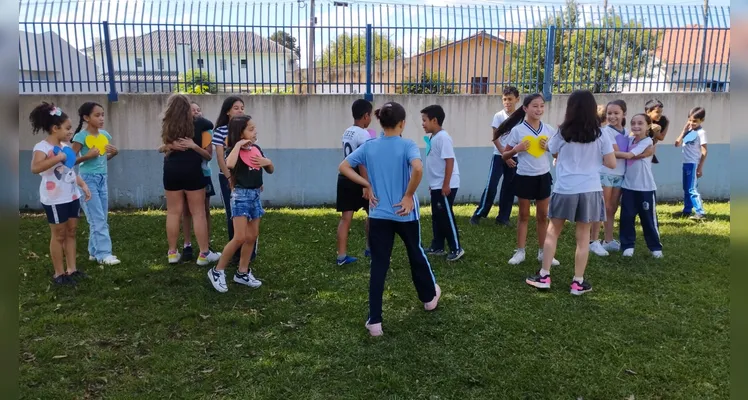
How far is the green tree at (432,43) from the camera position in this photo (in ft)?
29.2

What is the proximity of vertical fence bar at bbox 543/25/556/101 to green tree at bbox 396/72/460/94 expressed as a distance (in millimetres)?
1612

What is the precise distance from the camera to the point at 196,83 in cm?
864

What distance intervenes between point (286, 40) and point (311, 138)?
5.62 feet

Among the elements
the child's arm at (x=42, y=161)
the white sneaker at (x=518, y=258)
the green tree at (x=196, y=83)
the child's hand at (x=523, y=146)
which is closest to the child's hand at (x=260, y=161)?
the child's arm at (x=42, y=161)

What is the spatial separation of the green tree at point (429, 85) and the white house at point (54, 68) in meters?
5.26

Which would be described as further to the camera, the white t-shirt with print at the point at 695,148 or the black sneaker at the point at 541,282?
the white t-shirt with print at the point at 695,148

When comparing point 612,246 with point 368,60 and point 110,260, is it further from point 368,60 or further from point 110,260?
point 110,260

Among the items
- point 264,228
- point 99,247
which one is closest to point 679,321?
point 264,228

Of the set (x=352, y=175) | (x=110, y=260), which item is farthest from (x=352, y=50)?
(x=352, y=175)

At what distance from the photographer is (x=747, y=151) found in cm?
77

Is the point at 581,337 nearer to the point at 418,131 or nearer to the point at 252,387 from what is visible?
the point at 252,387

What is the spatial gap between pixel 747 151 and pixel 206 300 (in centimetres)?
435

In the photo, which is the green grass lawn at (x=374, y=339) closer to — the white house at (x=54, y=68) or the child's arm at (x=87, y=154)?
the child's arm at (x=87, y=154)

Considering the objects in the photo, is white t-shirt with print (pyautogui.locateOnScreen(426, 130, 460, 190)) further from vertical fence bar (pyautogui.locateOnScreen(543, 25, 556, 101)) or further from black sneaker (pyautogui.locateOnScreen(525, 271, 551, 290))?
vertical fence bar (pyautogui.locateOnScreen(543, 25, 556, 101))
